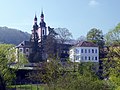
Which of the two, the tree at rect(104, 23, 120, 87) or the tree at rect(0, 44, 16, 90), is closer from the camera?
the tree at rect(104, 23, 120, 87)

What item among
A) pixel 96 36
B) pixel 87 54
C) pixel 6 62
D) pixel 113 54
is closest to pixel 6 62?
pixel 6 62

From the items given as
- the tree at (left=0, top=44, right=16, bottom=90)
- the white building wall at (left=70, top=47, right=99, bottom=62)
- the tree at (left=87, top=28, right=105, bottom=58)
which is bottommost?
the tree at (left=0, top=44, right=16, bottom=90)

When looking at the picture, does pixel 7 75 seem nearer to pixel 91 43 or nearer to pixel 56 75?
pixel 56 75

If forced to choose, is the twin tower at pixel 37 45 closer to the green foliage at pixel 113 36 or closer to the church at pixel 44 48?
the church at pixel 44 48

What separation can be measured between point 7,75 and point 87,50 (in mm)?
44010

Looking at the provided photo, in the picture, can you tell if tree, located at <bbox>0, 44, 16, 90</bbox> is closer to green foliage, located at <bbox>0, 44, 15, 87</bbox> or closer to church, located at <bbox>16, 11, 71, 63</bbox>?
green foliage, located at <bbox>0, 44, 15, 87</bbox>

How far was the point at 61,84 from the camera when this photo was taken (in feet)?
82.6

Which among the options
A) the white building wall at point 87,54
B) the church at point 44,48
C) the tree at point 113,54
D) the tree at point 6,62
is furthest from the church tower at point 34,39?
the tree at point 113,54

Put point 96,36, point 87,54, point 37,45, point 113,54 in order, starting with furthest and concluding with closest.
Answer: point 37,45
point 87,54
point 96,36
point 113,54

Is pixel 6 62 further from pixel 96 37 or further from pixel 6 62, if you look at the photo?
pixel 96 37

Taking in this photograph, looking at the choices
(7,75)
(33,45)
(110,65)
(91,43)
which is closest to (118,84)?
(110,65)

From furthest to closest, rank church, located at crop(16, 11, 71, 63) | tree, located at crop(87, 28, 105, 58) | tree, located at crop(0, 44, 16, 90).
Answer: church, located at crop(16, 11, 71, 63)
tree, located at crop(87, 28, 105, 58)
tree, located at crop(0, 44, 16, 90)

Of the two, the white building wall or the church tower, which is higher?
the church tower

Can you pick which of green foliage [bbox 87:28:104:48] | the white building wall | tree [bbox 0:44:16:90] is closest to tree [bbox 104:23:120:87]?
tree [bbox 0:44:16:90]
